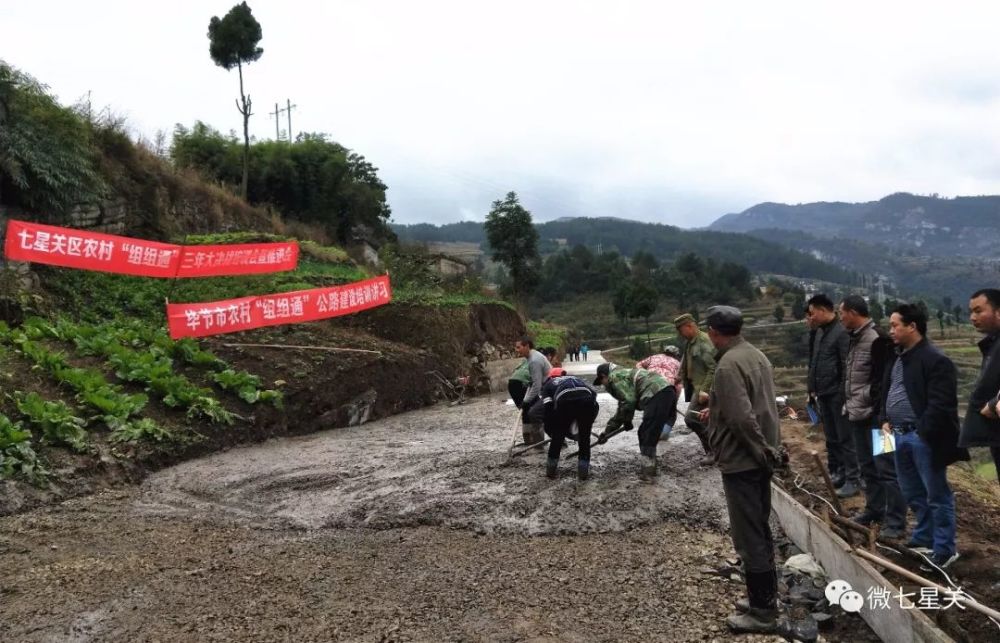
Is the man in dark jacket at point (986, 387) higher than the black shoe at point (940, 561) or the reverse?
higher

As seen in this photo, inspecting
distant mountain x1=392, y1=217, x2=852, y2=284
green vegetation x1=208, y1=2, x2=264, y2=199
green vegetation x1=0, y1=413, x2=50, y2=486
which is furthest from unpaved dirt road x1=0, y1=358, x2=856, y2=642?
distant mountain x1=392, y1=217, x2=852, y2=284

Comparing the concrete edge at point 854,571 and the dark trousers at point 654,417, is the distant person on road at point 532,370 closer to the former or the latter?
the dark trousers at point 654,417

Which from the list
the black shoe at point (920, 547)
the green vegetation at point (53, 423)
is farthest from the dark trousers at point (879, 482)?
the green vegetation at point (53, 423)

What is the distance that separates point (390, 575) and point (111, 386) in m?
6.36

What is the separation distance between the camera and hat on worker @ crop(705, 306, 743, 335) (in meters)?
3.86

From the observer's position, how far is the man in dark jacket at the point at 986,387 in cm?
367

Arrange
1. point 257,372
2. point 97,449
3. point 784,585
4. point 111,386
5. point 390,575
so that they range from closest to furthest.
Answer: point 784,585 → point 390,575 → point 97,449 → point 111,386 → point 257,372

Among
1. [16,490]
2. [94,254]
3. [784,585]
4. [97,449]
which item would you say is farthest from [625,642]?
[94,254]

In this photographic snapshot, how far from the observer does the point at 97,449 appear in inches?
305

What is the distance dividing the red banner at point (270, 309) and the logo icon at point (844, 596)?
10.2 metres

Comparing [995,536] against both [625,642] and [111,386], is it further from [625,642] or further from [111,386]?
[111,386]

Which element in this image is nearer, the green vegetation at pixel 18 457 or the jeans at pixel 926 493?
the jeans at pixel 926 493

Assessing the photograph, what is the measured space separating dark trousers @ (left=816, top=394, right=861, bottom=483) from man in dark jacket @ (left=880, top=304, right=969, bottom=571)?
1.16m

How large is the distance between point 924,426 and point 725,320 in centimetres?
148
